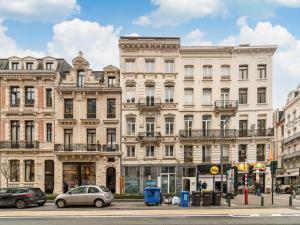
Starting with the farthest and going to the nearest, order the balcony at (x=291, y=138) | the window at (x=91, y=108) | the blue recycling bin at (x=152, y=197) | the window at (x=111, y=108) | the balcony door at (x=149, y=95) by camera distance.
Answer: the balcony at (x=291, y=138) < the balcony door at (x=149, y=95) < the window at (x=111, y=108) < the window at (x=91, y=108) < the blue recycling bin at (x=152, y=197)

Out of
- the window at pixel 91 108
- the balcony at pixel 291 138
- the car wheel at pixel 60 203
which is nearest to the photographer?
the car wheel at pixel 60 203

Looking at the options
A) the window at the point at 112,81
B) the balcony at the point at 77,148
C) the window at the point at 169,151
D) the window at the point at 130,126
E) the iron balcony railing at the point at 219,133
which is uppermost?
the window at the point at 112,81

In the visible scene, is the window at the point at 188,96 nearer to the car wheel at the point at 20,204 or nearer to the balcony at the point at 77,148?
the balcony at the point at 77,148

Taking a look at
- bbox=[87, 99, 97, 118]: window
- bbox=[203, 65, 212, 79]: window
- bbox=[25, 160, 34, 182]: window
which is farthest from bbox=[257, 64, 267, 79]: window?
bbox=[25, 160, 34, 182]: window

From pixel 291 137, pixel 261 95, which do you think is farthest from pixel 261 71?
pixel 291 137

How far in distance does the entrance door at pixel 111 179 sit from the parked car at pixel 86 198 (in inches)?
649

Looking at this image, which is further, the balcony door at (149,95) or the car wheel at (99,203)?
the balcony door at (149,95)

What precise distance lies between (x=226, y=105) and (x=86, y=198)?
894 inches

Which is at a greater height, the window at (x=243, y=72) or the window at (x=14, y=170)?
the window at (x=243, y=72)

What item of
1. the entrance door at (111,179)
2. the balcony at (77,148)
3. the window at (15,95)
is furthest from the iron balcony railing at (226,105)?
the window at (15,95)

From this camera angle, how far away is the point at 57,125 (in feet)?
139

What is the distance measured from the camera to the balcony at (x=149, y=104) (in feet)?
140

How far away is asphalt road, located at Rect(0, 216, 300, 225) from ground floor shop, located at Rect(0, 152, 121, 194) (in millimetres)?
22431

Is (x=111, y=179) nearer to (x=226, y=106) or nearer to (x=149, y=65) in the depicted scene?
(x=149, y=65)
